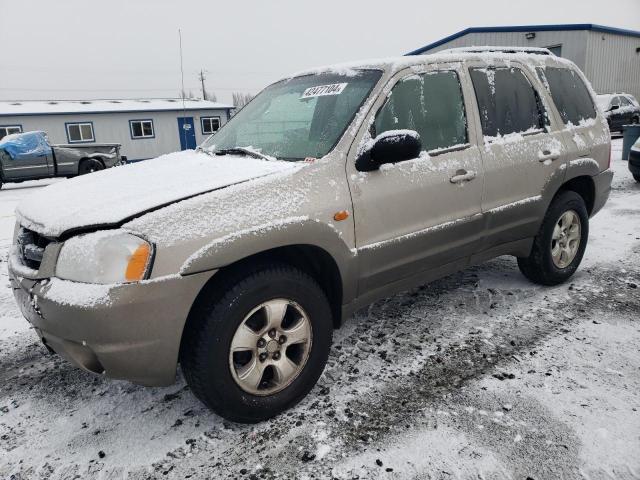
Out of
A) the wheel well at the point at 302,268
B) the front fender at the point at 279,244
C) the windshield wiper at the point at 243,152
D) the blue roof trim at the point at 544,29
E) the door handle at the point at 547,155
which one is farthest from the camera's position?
the blue roof trim at the point at 544,29

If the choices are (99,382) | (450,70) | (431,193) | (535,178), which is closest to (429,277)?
(431,193)

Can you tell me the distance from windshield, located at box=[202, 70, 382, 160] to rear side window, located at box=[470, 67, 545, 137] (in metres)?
0.91

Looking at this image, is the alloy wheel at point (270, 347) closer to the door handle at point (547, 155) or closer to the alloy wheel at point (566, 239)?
the door handle at point (547, 155)

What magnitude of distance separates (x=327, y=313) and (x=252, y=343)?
1.48 feet

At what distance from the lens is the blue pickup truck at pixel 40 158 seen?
13.2 meters

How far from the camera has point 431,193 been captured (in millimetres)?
2814

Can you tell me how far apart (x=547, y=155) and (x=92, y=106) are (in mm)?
26385

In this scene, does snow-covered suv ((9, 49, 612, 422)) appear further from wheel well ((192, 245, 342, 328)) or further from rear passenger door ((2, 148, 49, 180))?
rear passenger door ((2, 148, 49, 180))

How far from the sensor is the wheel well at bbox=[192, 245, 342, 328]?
216 centimetres

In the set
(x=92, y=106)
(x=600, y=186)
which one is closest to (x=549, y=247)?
(x=600, y=186)

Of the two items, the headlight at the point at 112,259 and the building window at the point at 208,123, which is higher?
the headlight at the point at 112,259

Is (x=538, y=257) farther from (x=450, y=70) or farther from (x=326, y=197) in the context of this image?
(x=326, y=197)

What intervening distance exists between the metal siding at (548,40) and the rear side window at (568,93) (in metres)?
20.1

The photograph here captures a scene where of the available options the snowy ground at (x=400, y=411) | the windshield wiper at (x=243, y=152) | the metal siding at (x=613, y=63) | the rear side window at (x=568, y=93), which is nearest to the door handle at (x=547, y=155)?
the rear side window at (x=568, y=93)
